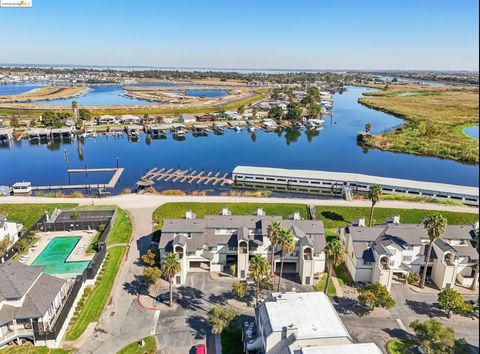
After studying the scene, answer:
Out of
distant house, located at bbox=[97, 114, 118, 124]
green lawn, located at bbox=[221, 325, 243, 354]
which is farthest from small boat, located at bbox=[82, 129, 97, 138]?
green lawn, located at bbox=[221, 325, 243, 354]

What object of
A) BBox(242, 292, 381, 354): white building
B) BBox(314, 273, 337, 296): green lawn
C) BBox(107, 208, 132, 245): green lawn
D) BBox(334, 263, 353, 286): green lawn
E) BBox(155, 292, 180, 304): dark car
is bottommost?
BBox(314, 273, 337, 296): green lawn

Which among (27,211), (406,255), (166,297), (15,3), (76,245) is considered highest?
(15,3)

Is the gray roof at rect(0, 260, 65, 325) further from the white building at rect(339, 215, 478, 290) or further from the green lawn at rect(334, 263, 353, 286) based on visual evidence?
the white building at rect(339, 215, 478, 290)

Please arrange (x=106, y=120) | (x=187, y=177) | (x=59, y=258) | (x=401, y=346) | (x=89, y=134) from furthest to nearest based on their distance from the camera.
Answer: (x=106, y=120), (x=89, y=134), (x=187, y=177), (x=59, y=258), (x=401, y=346)

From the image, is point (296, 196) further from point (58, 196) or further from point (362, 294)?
point (58, 196)

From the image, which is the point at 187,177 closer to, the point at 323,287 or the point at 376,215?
the point at 376,215

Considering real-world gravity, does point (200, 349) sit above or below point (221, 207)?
below

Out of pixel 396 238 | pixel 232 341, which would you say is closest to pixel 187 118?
pixel 396 238
